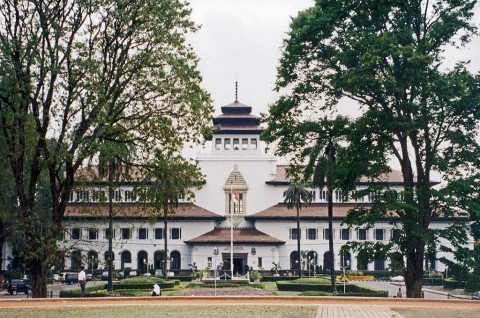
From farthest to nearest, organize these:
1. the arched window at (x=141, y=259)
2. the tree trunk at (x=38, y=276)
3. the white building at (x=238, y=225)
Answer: the arched window at (x=141, y=259) < the white building at (x=238, y=225) < the tree trunk at (x=38, y=276)

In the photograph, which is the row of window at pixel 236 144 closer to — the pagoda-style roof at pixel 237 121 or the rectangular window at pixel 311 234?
the pagoda-style roof at pixel 237 121

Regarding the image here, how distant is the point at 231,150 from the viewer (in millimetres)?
84562

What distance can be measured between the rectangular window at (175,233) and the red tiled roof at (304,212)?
9.08m

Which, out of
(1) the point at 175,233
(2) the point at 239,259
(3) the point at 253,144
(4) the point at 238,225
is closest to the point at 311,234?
(4) the point at 238,225

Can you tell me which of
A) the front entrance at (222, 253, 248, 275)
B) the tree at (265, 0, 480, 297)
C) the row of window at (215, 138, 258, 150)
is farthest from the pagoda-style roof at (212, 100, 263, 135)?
the tree at (265, 0, 480, 297)

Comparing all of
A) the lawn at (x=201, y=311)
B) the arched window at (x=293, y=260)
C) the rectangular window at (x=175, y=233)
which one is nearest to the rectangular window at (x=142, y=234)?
the rectangular window at (x=175, y=233)

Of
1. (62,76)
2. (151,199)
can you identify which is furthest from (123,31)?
(151,199)

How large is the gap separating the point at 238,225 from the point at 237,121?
13.4 meters

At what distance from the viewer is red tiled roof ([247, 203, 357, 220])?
3182 inches

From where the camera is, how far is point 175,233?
82.0 m

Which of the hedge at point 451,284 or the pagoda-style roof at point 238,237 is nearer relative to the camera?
the hedge at point 451,284

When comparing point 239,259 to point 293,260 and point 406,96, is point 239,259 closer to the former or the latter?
point 293,260

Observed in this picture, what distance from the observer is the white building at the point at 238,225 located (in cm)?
7862

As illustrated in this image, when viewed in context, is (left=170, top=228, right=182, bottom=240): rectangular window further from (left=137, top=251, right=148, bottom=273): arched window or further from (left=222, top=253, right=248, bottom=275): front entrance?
(left=222, top=253, right=248, bottom=275): front entrance
